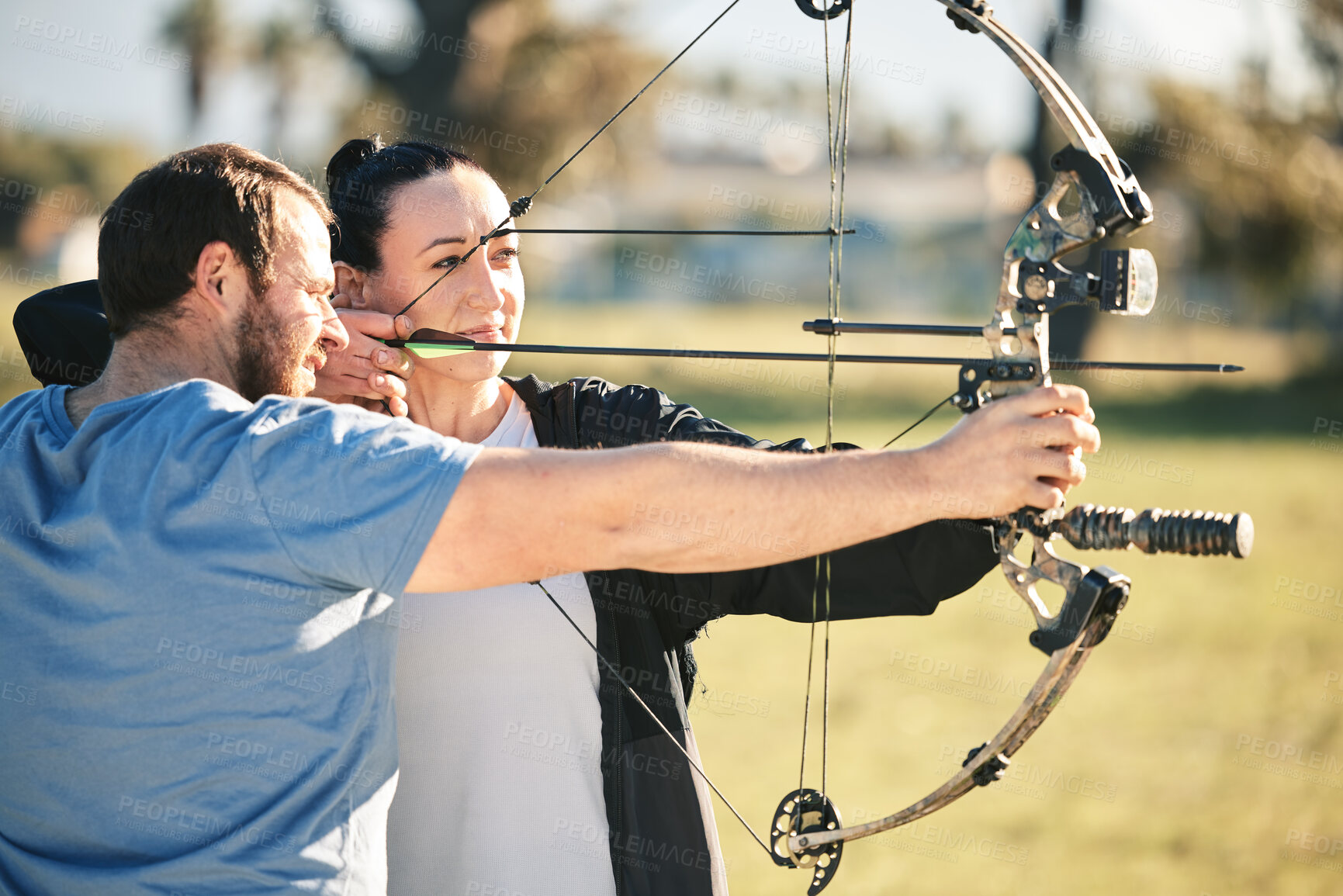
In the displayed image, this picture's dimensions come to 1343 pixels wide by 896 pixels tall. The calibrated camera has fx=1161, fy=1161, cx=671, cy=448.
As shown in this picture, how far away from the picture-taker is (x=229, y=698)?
1216 millimetres

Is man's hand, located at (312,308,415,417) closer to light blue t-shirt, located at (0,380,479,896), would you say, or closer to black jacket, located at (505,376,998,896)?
black jacket, located at (505,376,998,896)

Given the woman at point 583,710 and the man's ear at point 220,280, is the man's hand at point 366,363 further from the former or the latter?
the man's ear at point 220,280

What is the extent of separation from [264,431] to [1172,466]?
1214cm

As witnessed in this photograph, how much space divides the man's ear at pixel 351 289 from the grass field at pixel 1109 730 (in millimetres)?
2356

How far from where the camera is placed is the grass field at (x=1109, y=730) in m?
3.85

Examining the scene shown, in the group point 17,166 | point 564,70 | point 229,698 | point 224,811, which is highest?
point 17,166

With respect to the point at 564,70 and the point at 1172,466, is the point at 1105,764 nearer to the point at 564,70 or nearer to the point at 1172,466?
the point at 1172,466

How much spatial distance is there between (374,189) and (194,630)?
3.73 ft

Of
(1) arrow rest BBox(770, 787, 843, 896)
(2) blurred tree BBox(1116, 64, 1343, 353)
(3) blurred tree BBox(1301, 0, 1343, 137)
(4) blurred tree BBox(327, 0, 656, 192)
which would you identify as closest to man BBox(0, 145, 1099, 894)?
(1) arrow rest BBox(770, 787, 843, 896)

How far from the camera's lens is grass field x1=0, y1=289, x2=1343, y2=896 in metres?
3.85

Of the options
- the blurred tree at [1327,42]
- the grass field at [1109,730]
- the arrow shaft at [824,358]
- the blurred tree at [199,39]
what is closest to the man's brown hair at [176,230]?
the arrow shaft at [824,358]

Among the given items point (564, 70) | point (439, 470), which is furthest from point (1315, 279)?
point (439, 470)

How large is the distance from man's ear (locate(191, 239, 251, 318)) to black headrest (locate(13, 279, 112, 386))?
66 centimetres

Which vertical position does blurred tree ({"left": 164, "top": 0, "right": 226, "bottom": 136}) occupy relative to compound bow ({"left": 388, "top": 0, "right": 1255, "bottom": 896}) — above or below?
above
